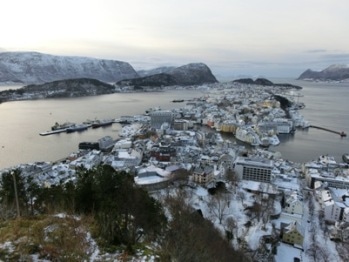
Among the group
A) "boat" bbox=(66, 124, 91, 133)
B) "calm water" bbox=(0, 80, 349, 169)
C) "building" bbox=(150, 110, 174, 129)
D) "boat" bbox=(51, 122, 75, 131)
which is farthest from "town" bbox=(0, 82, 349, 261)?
"boat" bbox=(51, 122, 75, 131)

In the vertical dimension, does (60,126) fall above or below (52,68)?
below

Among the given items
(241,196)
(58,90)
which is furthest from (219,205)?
(58,90)

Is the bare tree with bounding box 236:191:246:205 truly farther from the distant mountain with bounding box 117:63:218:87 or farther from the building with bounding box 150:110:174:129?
the distant mountain with bounding box 117:63:218:87

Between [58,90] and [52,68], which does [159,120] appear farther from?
[52,68]

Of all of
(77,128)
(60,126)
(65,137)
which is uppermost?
(60,126)

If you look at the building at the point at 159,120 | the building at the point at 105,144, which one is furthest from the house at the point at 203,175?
the building at the point at 159,120

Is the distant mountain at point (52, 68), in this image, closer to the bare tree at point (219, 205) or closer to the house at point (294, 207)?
the bare tree at point (219, 205)

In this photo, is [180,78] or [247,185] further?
[180,78]
